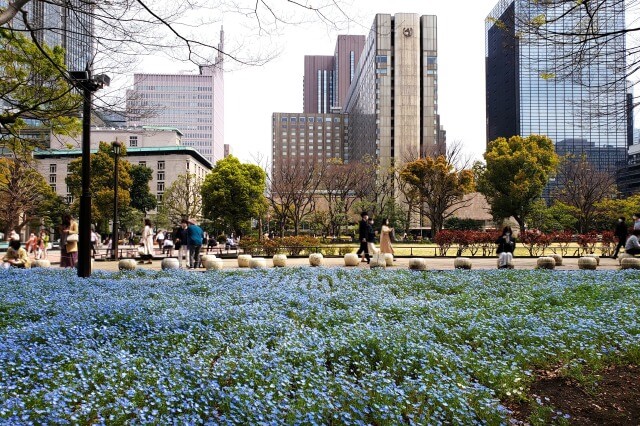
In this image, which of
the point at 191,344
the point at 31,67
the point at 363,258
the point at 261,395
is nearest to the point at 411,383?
the point at 261,395

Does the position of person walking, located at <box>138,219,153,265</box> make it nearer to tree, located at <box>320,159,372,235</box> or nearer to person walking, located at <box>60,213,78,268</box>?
person walking, located at <box>60,213,78,268</box>

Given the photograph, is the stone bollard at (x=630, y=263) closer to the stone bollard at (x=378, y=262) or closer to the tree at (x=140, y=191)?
the stone bollard at (x=378, y=262)

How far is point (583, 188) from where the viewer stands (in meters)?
50.5

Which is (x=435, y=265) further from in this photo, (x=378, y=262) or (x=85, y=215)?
(x=85, y=215)

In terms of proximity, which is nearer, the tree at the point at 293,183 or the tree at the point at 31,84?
the tree at the point at 31,84

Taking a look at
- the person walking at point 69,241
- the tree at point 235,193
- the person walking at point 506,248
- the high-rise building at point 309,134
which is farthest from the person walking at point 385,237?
the high-rise building at point 309,134

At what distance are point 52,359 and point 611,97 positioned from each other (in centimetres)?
831

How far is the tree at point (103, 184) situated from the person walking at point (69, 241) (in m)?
39.9

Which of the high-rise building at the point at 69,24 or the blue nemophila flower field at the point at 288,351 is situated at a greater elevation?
the high-rise building at the point at 69,24

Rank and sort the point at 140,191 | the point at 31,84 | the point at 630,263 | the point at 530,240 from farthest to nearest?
the point at 140,191, the point at 530,240, the point at 630,263, the point at 31,84

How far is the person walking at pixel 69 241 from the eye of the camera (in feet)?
47.5

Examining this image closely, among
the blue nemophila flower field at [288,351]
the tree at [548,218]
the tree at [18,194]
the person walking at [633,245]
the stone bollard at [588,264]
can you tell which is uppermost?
the tree at [18,194]

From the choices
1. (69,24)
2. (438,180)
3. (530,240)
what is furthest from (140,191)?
(69,24)

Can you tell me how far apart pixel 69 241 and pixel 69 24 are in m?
8.92
